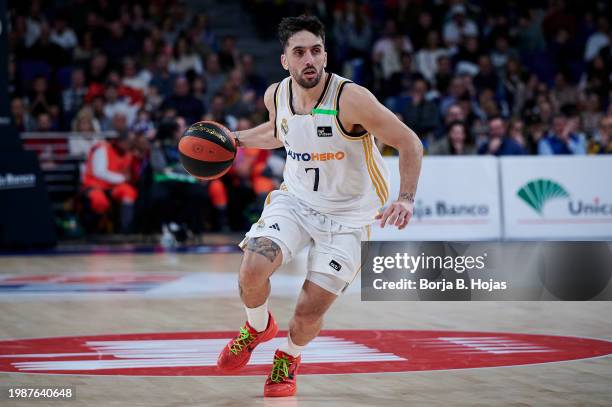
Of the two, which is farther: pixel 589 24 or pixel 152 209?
pixel 589 24

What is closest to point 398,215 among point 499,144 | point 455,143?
point 455,143

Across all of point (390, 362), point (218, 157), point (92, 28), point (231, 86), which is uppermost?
point (92, 28)

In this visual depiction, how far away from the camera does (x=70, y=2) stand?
20.3 meters

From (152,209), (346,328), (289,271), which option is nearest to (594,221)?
(289,271)

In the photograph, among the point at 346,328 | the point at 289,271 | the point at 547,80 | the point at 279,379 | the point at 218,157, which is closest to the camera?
the point at 279,379

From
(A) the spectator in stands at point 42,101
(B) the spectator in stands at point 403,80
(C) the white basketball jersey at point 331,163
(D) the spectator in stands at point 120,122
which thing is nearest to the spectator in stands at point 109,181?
(D) the spectator in stands at point 120,122

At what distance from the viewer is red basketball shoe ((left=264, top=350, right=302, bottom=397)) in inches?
237

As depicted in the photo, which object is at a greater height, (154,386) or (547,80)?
(547,80)

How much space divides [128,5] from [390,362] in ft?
46.9

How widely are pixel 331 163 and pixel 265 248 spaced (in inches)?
25.0

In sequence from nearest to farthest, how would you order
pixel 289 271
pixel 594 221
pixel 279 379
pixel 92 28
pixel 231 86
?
pixel 279 379
pixel 289 271
pixel 594 221
pixel 231 86
pixel 92 28

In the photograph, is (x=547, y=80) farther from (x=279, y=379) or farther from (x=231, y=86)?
(x=279, y=379)

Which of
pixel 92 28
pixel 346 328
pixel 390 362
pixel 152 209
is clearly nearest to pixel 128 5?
pixel 92 28

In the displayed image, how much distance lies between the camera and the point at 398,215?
5891 mm
